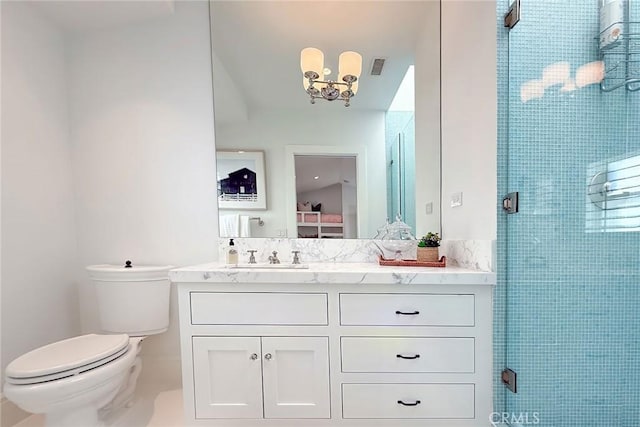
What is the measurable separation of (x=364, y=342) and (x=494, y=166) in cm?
101

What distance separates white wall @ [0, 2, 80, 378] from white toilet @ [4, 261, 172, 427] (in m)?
0.33

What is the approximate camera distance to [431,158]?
179 cm

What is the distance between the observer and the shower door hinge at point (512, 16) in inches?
47.7

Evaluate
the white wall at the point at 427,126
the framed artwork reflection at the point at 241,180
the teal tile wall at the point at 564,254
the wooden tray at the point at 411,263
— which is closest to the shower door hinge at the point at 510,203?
the teal tile wall at the point at 564,254

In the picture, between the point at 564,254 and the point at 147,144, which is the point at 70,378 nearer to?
the point at 147,144

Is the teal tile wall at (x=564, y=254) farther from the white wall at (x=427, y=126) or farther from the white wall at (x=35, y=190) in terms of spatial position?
the white wall at (x=35, y=190)

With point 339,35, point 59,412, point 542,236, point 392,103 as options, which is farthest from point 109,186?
point 542,236

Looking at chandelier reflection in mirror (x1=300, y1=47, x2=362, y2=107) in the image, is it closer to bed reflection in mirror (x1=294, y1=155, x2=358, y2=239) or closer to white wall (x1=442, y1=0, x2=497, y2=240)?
bed reflection in mirror (x1=294, y1=155, x2=358, y2=239)

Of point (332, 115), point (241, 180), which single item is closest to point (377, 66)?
point (332, 115)

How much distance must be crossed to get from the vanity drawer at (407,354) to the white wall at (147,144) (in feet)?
3.70

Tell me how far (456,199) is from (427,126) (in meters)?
0.53

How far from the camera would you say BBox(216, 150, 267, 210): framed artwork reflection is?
1.85 m

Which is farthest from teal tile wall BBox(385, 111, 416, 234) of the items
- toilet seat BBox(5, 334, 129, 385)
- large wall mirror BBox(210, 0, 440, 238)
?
toilet seat BBox(5, 334, 129, 385)

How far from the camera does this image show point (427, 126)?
1.79m
